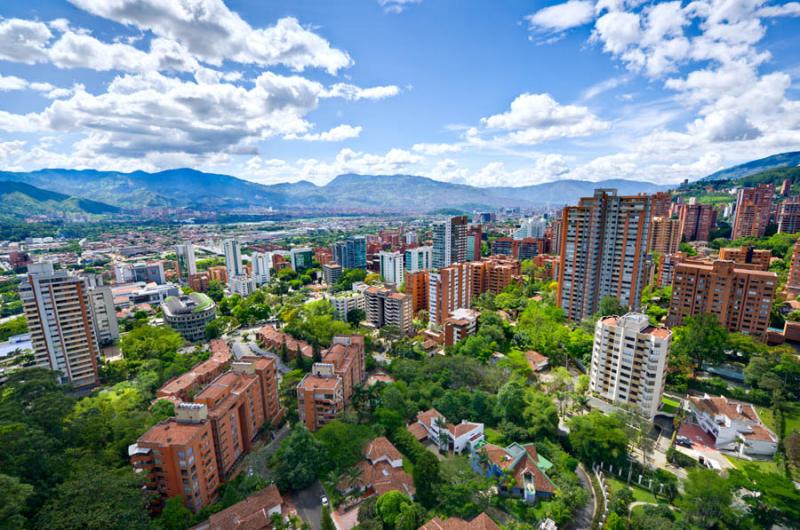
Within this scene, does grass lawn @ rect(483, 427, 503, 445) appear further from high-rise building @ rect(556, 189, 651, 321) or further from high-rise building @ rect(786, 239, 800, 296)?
high-rise building @ rect(786, 239, 800, 296)

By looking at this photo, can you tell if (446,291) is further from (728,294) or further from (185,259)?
(185,259)

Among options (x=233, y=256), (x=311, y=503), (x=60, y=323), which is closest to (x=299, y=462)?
(x=311, y=503)

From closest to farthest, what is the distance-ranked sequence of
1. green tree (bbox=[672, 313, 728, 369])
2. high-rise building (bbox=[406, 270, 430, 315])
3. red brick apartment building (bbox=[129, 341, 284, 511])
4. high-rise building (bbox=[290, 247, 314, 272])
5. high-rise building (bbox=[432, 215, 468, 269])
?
red brick apartment building (bbox=[129, 341, 284, 511]) < green tree (bbox=[672, 313, 728, 369]) < high-rise building (bbox=[406, 270, 430, 315]) < high-rise building (bbox=[432, 215, 468, 269]) < high-rise building (bbox=[290, 247, 314, 272])

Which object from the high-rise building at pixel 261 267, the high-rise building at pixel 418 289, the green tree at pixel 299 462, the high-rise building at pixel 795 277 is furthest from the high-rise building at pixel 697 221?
the high-rise building at pixel 261 267

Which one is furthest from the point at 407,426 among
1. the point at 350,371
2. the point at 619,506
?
the point at 619,506

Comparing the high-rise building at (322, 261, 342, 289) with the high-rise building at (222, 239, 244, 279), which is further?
the high-rise building at (222, 239, 244, 279)

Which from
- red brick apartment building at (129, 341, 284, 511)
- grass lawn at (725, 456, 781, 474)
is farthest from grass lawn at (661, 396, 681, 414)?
red brick apartment building at (129, 341, 284, 511)
